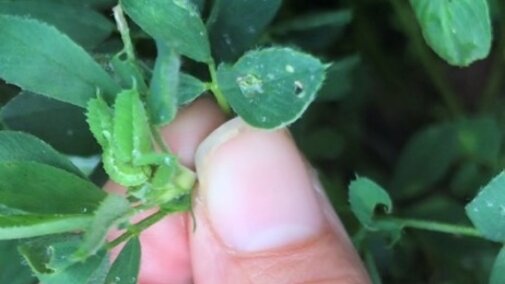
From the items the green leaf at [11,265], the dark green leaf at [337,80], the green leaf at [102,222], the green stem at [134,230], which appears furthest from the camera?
the dark green leaf at [337,80]

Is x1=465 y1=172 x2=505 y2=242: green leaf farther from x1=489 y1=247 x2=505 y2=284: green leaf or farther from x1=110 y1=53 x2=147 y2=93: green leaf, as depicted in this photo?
x1=110 y1=53 x2=147 y2=93: green leaf

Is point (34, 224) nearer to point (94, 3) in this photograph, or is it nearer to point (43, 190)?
point (43, 190)

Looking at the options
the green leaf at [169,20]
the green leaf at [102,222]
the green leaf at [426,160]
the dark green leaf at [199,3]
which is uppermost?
the green leaf at [169,20]

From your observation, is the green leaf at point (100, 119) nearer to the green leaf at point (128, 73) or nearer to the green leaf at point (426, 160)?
the green leaf at point (128, 73)

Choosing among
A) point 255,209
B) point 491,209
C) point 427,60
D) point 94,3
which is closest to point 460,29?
point 491,209

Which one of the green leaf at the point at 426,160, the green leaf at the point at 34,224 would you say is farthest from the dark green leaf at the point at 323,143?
the green leaf at the point at 34,224

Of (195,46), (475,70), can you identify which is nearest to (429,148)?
(475,70)
